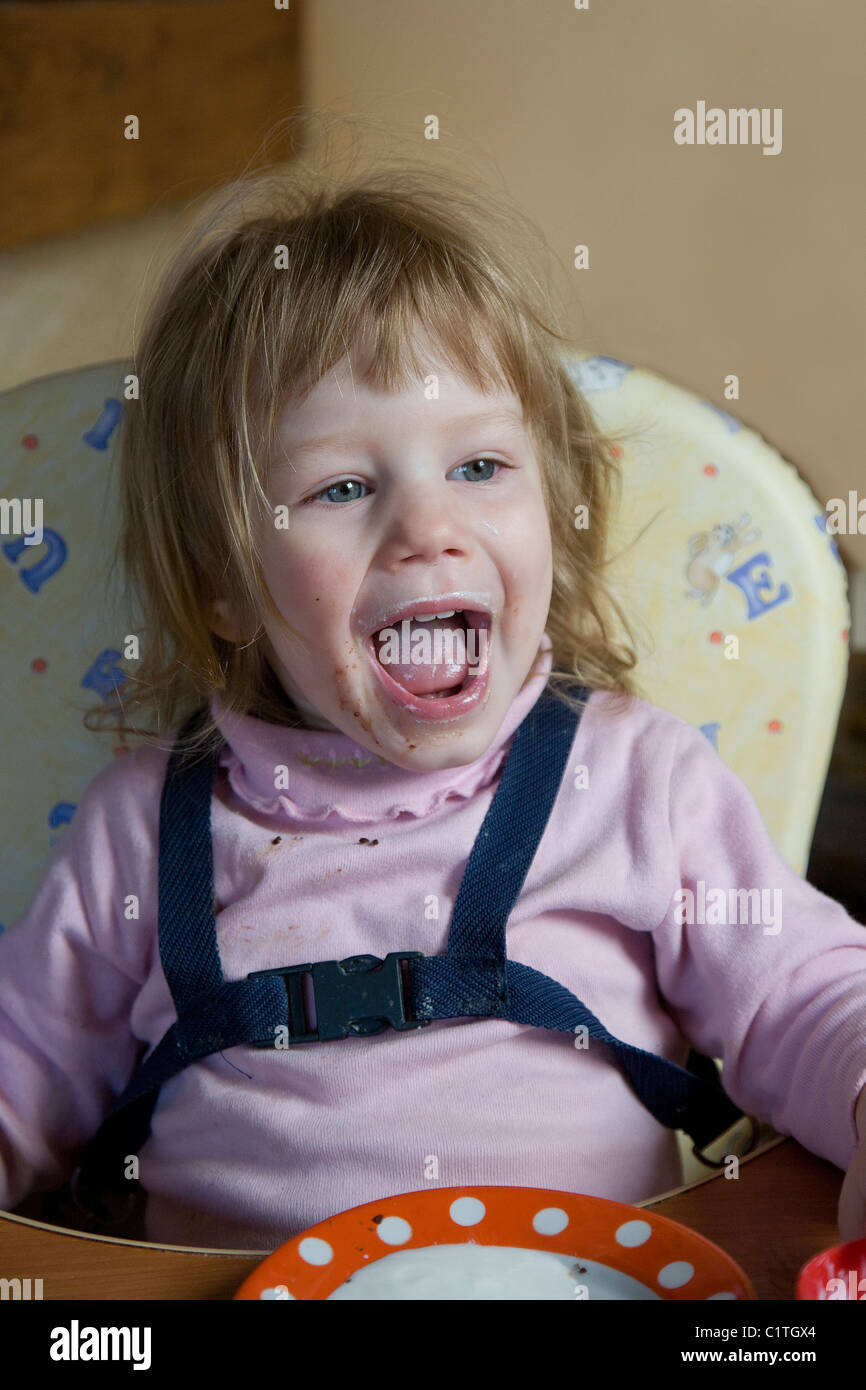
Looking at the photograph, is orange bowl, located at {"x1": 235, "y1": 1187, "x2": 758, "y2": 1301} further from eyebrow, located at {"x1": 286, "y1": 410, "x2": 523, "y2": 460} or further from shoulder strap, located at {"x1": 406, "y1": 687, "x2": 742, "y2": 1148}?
eyebrow, located at {"x1": 286, "y1": 410, "x2": 523, "y2": 460}

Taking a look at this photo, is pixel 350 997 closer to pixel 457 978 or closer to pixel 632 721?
pixel 457 978

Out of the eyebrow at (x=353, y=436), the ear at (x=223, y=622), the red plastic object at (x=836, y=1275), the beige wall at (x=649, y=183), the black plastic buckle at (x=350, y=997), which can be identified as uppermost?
the beige wall at (x=649, y=183)

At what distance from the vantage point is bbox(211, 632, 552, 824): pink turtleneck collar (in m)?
0.74

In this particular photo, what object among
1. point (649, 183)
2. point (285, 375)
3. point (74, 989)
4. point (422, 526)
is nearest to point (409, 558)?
point (422, 526)

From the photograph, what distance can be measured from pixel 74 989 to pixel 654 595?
1.48ft

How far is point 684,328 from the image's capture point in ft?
4.76

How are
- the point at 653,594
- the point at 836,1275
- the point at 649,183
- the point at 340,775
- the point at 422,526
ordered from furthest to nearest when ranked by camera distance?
1. the point at 649,183
2. the point at 653,594
3. the point at 340,775
4. the point at 422,526
5. the point at 836,1275

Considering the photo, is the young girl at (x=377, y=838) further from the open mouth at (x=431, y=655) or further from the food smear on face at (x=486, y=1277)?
the food smear on face at (x=486, y=1277)

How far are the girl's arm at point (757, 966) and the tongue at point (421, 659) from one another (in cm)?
14

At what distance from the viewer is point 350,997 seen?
2.21 feet

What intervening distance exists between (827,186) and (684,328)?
20cm

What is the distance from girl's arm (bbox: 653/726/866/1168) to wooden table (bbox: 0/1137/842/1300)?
0.10 feet

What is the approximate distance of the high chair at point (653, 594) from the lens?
2.83ft

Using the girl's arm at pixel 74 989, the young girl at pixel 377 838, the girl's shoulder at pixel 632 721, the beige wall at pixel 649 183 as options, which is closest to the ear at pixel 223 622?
the young girl at pixel 377 838
